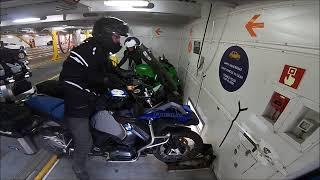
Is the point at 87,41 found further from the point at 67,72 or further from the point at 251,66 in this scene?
the point at 251,66

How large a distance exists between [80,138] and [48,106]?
0.85m

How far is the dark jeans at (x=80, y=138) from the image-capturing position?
7.94 ft

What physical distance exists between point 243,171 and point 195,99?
2364mm

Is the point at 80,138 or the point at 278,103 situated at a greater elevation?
the point at 278,103

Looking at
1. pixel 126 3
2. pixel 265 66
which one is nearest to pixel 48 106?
pixel 126 3

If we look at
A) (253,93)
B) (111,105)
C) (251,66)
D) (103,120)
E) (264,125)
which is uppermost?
(251,66)

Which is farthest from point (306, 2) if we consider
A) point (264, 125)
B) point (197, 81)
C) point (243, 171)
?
point (197, 81)

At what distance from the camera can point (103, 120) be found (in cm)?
266

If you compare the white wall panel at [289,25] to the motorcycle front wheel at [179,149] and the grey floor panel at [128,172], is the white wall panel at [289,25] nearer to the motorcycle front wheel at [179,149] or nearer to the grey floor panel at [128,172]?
the motorcycle front wheel at [179,149]

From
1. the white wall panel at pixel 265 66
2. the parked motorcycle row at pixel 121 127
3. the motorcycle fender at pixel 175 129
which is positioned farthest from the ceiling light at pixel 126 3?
the motorcycle fender at pixel 175 129

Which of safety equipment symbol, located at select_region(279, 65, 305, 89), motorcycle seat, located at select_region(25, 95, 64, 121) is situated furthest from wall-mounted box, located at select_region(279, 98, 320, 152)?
motorcycle seat, located at select_region(25, 95, 64, 121)

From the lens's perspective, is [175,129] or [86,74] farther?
[175,129]

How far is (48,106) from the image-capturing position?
111 inches

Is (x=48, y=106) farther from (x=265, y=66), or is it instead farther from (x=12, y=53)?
(x=12, y=53)
